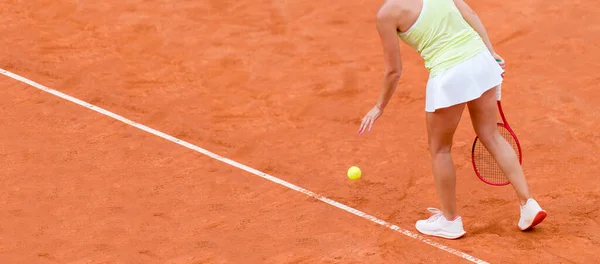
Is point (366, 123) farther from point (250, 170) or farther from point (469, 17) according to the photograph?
point (250, 170)

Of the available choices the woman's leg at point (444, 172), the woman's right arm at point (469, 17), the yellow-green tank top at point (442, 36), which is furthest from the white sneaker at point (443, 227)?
the woman's right arm at point (469, 17)

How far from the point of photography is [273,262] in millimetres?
6902

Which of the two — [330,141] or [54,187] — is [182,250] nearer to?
[54,187]

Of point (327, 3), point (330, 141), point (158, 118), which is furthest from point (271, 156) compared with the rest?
point (327, 3)

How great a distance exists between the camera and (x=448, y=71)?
6.50 metres

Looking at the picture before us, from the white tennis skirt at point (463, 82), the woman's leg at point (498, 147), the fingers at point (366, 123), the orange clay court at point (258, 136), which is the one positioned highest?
Answer: the white tennis skirt at point (463, 82)

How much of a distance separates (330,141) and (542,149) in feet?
5.76

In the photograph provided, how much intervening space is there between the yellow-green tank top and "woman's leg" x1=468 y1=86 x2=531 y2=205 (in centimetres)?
33

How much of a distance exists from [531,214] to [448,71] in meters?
1.16

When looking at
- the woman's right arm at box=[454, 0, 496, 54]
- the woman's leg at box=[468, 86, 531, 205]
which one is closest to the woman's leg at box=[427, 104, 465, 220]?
the woman's leg at box=[468, 86, 531, 205]

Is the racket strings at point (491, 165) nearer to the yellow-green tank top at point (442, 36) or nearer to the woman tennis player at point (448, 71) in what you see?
the woman tennis player at point (448, 71)

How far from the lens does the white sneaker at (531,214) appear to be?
268 inches

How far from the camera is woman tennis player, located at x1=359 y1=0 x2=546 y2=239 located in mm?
Answer: 6406

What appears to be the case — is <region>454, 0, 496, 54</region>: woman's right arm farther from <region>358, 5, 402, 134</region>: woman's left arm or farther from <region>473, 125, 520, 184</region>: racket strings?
<region>473, 125, 520, 184</region>: racket strings
